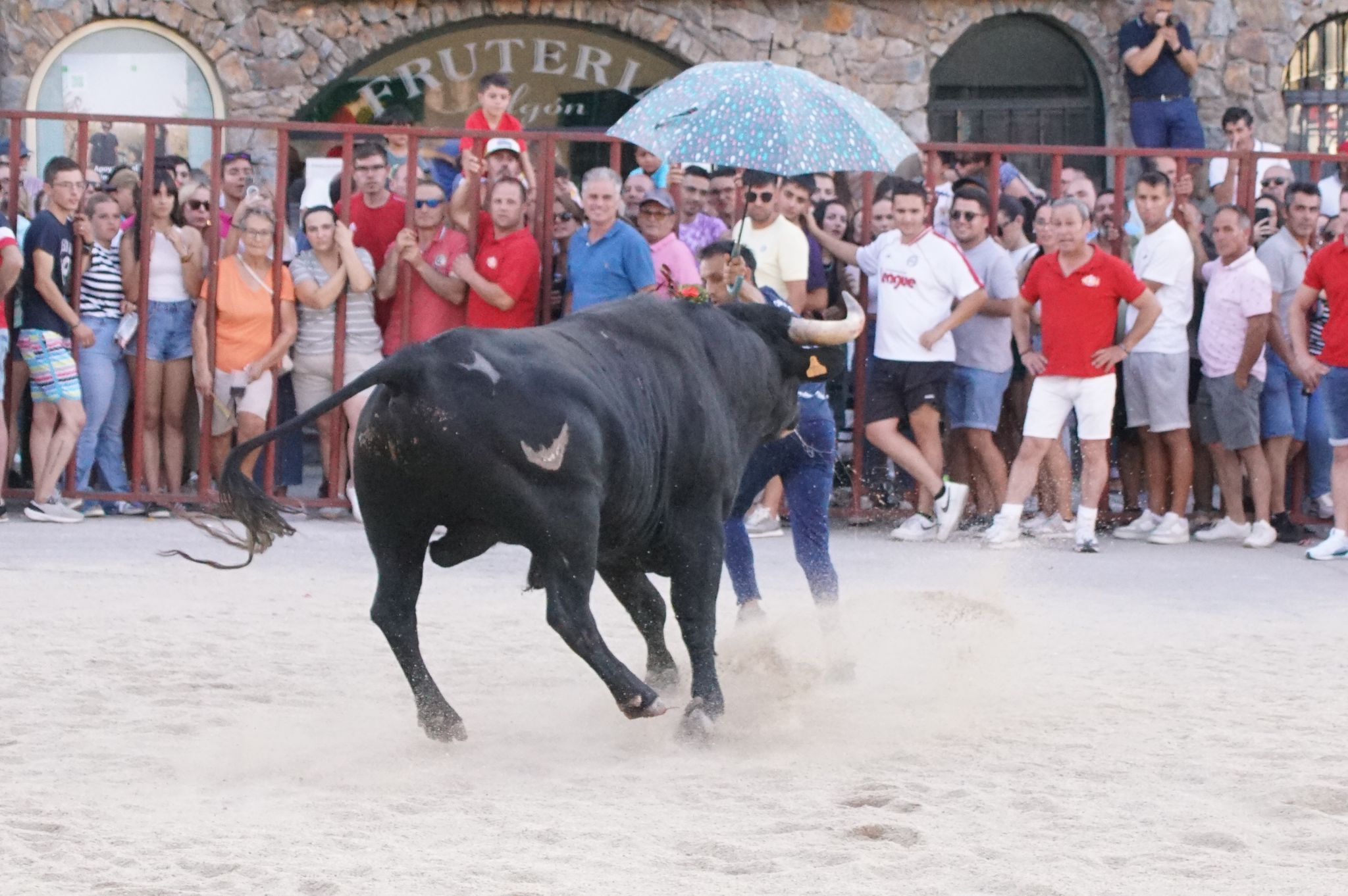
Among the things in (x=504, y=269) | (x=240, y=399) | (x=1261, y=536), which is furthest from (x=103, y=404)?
(x=1261, y=536)

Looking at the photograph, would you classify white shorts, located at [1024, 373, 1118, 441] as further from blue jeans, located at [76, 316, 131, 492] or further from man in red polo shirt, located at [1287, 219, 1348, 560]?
blue jeans, located at [76, 316, 131, 492]

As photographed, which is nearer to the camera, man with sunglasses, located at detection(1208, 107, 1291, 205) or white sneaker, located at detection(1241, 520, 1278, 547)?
white sneaker, located at detection(1241, 520, 1278, 547)

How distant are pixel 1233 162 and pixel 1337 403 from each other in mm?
1642

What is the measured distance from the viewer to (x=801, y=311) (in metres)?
9.37

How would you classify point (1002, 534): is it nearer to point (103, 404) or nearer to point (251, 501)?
point (103, 404)

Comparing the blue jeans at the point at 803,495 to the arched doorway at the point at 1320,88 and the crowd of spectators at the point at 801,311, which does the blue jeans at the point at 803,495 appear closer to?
the crowd of spectators at the point at 801,311

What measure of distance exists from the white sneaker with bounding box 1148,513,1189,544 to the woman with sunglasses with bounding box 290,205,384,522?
4150 mm

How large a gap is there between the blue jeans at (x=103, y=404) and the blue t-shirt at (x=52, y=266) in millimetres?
193

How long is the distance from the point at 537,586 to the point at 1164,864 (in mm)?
1901

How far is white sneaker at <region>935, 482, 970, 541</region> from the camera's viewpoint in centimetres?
930

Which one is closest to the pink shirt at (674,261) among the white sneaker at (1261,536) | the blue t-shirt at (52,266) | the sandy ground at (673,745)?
the sandy ground at (673,745)

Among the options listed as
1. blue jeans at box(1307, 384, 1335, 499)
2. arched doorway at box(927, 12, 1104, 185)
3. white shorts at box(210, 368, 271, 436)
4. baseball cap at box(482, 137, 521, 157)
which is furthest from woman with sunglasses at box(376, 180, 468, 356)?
arched doorway at box(927, 12, 1104, 185)

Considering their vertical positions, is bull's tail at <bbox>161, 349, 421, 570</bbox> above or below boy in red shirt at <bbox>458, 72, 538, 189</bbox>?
below

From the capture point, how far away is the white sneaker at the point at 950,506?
930 cm
